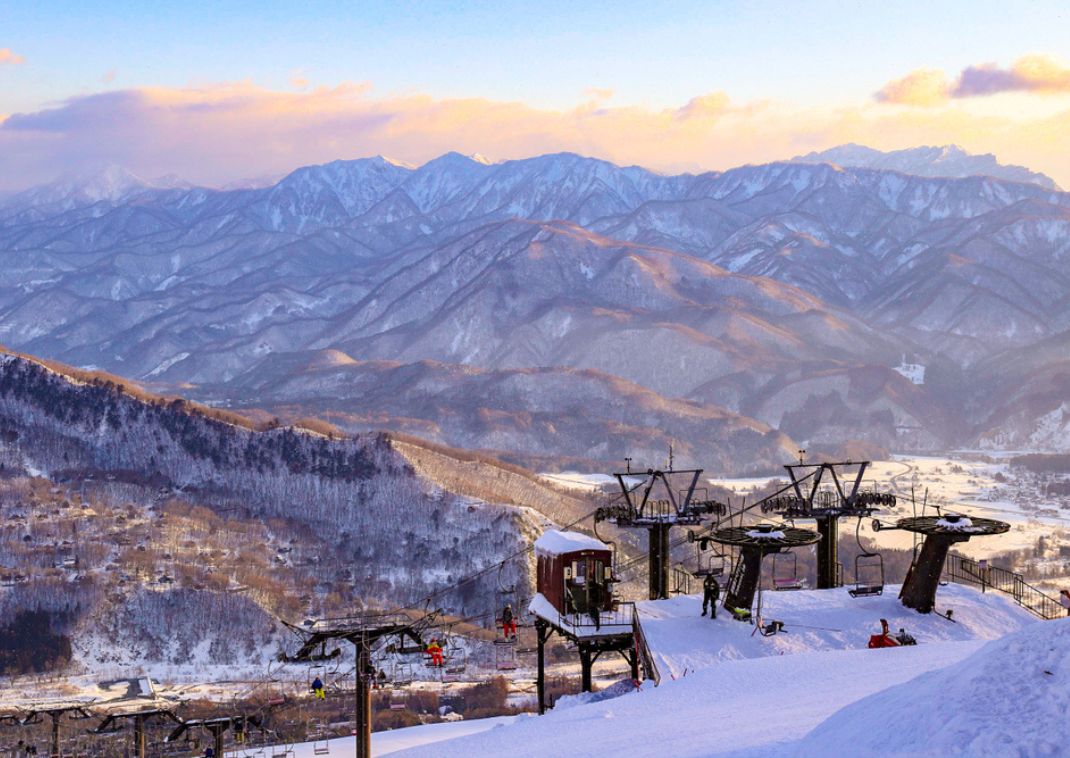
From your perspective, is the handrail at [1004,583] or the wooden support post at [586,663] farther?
the handrail at [1004,583]

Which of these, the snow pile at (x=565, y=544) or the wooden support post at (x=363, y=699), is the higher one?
the snow pile at (x=565, y=544)

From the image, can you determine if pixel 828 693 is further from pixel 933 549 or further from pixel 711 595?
pixel 933 549

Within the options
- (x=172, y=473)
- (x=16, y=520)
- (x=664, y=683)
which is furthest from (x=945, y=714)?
(x=172, y=473)

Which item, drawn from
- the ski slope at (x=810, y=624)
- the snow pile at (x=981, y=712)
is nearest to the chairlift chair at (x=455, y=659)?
the ski slope at (x=810, y=624)

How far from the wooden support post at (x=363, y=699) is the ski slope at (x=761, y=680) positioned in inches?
59.0

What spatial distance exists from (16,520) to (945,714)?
343 feet

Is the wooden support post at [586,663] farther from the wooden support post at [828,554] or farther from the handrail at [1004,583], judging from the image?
the handrail at [1004,583]

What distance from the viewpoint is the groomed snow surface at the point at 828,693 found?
1661cm

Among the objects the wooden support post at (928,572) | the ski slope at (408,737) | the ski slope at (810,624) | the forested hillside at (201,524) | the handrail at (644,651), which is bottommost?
the ski slope at (408,737)

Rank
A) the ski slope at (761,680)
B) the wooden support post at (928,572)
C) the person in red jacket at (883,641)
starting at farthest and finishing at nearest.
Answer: the wooden support post at (928,572), the person in red jacket at (883,641), the ski slope at (761,680)

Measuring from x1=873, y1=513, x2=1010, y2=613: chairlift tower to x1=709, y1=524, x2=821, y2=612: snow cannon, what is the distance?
3.95 meters

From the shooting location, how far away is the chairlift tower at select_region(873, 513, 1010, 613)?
124ft

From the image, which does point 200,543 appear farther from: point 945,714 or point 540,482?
point 945,714

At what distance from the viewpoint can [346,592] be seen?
319 ft
